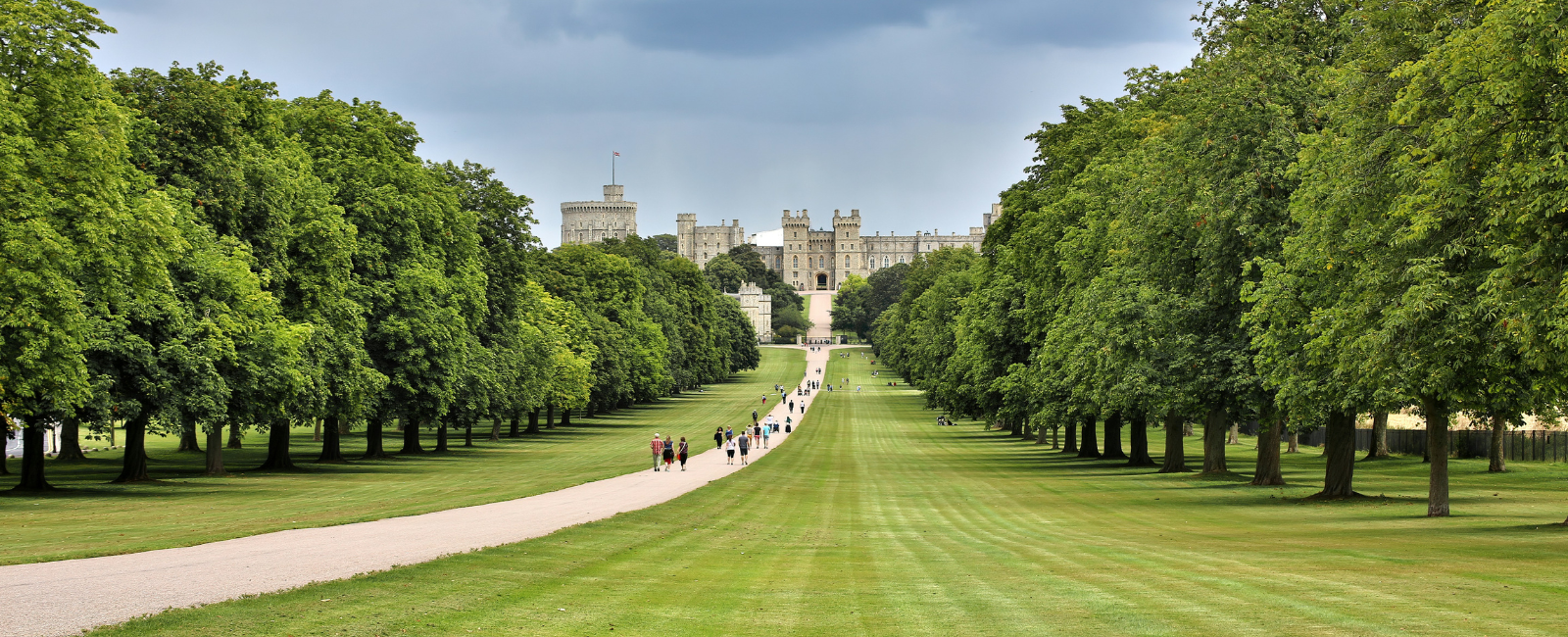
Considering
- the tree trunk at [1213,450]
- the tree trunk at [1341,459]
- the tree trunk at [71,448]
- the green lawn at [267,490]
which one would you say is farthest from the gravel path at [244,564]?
the tree trunk at [71,448]

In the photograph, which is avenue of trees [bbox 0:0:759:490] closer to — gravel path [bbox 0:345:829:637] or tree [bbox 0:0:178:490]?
tree [bbox 0:0:178:490]

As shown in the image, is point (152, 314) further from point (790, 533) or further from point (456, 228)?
point (456, 228)

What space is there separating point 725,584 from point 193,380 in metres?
20.5

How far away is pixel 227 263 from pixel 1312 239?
24.5 metres

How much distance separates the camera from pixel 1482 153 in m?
17.7

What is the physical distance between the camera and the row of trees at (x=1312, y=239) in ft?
55.2

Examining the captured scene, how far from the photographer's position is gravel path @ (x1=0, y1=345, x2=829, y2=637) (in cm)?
1064

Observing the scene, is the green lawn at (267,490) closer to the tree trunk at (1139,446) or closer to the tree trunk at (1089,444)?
the tree trunk at (1139,446)

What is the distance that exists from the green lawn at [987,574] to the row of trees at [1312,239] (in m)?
2.49

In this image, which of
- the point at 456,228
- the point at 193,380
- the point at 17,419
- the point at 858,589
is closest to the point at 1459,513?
the point at 858,589

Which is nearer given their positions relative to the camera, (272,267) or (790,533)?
(790,533)

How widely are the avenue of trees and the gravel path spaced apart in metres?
9.36

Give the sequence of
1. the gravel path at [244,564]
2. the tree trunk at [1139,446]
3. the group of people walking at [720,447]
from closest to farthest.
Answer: the gravel path at [244,564], the group of people walking at [720,447], the tree trunk at [1139,446]

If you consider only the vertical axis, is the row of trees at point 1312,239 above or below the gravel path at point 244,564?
above
